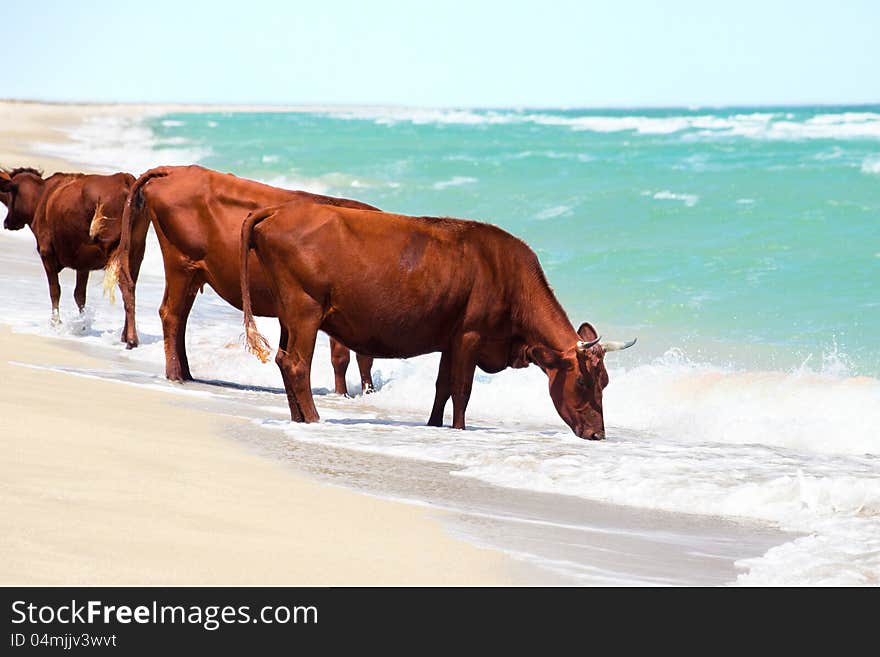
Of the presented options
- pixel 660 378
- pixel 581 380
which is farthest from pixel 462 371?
pixel 660 378

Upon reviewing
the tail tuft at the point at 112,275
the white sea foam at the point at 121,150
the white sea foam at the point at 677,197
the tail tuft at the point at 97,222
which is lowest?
the white sea foam at the point at 121,150

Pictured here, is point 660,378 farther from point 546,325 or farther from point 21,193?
point 21,193

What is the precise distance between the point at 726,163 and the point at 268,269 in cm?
3577

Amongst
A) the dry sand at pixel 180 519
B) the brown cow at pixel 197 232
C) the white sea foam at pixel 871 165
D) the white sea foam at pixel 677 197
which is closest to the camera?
the dry sand at pixel 180 519

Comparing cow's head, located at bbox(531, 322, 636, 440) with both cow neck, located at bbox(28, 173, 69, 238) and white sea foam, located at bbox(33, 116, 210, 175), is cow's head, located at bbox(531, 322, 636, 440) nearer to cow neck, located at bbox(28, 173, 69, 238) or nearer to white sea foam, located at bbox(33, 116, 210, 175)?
cow neck, located at bbox(28, 173, 69, 238)

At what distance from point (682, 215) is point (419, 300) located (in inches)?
769

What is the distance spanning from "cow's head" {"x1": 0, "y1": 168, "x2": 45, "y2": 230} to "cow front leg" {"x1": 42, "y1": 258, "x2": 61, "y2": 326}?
1.41 m

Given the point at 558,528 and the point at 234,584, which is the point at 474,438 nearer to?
the point at 558,528

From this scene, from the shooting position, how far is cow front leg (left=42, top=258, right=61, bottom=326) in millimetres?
13211

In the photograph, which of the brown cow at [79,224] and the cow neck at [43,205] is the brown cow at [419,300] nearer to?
the brown cow at [79,224]

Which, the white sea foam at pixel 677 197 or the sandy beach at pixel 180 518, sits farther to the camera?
the white sea foam at pixel 677 197

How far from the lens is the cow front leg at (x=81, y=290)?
46.2ft

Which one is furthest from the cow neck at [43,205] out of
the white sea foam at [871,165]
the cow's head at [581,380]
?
the white sea foam at [871,165]

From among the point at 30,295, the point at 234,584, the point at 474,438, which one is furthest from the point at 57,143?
the point at 234,584
